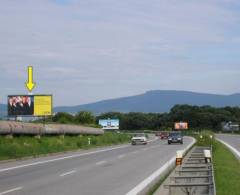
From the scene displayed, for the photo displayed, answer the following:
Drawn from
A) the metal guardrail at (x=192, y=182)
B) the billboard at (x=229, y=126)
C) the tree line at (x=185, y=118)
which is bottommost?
the metal guardrail at (x=192, y=182)

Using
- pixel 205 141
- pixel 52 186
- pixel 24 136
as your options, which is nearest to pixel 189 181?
pixel 52 186

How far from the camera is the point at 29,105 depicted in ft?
217

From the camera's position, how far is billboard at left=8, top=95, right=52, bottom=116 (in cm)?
6588

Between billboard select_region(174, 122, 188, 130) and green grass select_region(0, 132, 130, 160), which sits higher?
billboard select_region(174, 122, 188, 130)

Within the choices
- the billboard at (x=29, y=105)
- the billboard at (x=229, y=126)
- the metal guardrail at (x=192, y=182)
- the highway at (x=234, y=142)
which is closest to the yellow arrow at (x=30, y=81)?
the billboard at (x=29, y=105)

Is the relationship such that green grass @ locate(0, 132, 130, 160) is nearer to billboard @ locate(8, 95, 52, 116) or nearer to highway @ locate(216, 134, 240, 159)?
billboard @ locate(8, 95, 52, 116)

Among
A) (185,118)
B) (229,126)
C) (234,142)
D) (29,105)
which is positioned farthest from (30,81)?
(185,118)

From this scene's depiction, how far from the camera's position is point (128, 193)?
1658 centimetres

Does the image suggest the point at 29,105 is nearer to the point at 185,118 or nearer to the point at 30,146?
the point at 30,146

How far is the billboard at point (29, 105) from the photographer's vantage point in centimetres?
6588

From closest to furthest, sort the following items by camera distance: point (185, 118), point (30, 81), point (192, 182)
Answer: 1. point (192, 182)
2. point (30, 81)
3. point (185, 118)

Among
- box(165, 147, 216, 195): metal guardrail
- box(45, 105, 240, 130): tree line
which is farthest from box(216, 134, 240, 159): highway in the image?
box(45, 105, 240, 130): tree line

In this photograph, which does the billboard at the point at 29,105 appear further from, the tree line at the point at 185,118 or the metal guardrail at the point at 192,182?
the tree line at the point at 185,118

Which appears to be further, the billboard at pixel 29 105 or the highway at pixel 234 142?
the billboard at pixel 29 105
